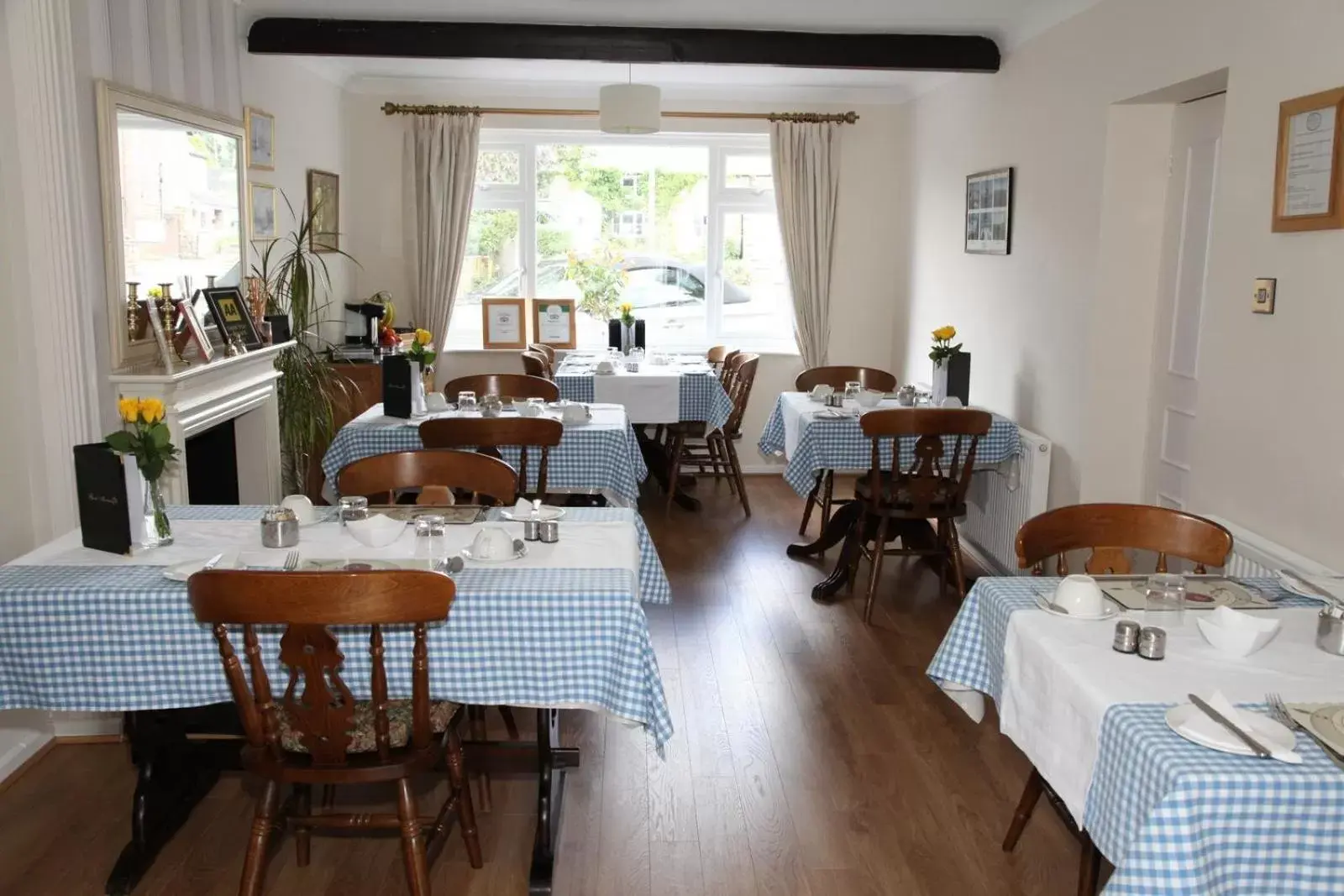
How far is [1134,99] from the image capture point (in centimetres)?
454

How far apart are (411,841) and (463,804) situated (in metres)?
0.38

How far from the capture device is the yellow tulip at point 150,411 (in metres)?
2.86

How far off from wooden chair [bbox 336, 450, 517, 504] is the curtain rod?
4.60m

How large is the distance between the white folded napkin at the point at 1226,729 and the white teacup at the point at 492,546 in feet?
5.04

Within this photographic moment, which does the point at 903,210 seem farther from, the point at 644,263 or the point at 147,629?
the point at 147,629

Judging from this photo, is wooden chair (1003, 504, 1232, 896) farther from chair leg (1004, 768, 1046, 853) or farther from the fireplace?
the fireplace

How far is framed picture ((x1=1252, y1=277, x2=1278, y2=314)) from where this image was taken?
3.53 metres

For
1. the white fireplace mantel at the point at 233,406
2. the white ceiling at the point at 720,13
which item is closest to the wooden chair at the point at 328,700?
the white fireplace mantel at the point at 233,406

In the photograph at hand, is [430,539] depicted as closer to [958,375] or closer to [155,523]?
[155,523]

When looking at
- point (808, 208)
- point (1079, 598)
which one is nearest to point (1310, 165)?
point (1079, 598)

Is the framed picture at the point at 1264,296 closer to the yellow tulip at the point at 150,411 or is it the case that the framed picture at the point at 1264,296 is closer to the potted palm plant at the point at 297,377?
the yellow tulip at the point at 150,411

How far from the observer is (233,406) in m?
4.69

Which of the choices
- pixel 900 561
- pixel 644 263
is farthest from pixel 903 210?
pixel 900 561

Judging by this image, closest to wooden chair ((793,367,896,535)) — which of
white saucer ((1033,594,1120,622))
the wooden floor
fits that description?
the wooden floor
